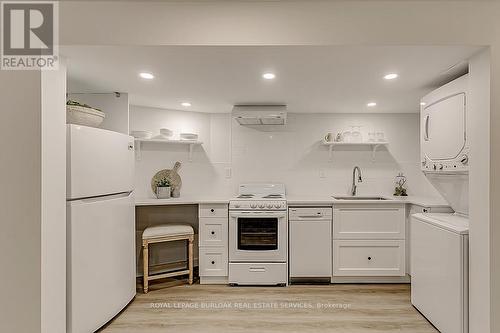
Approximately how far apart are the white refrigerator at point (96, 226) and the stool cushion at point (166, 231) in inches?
12.7

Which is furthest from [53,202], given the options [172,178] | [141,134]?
[172,178]

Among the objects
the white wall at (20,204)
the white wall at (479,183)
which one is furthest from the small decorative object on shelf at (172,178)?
the white wall at (479,183)

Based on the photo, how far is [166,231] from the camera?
278 cm

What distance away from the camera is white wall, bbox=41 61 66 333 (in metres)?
1.65

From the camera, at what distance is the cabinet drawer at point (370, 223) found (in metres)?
2.85

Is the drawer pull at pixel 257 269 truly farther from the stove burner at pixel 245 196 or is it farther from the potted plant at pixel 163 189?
the potted plant at pixel 163 189

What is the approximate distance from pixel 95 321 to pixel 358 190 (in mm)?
3193

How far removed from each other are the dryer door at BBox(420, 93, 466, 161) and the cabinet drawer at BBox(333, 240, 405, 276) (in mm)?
1105

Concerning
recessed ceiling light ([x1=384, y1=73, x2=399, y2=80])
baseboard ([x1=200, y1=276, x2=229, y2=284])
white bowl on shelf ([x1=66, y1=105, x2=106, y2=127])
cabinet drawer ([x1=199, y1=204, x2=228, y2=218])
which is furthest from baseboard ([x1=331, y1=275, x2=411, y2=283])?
white bowl on shelf ([x1=66, y1=105, x2=106, y2=127])

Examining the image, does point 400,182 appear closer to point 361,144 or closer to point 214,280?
point 361,144

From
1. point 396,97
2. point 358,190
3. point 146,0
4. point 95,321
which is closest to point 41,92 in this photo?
point 146,0

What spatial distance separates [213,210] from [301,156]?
143 centimetres

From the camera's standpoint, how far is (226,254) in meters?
2.88

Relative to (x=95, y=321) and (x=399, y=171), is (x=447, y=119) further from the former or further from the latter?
(x=95, y=321)
